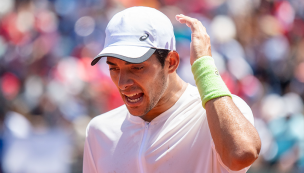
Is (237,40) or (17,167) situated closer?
(17,167)

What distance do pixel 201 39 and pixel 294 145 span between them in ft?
14.6

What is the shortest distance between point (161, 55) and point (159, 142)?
1.52ft

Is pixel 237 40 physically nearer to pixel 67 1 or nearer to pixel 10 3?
pixel 67 1

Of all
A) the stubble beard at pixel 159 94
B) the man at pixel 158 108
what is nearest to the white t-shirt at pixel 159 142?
the man at pixel 158 108

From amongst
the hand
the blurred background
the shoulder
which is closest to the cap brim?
the hand

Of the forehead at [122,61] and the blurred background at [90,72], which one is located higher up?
the forehead at [122,61]

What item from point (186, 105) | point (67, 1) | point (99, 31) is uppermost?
point (186, 105)

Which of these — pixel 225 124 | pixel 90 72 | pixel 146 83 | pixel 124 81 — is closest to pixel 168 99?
pixel 146 83

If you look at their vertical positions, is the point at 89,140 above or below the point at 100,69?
above

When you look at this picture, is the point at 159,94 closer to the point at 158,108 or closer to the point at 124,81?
the point at 158,108

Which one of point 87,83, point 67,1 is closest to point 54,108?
point 87,83

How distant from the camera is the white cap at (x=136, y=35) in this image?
1900 mm

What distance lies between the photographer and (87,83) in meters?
5.91

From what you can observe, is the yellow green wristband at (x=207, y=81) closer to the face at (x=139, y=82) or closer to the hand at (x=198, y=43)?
the hand at (x=198, y=43)
